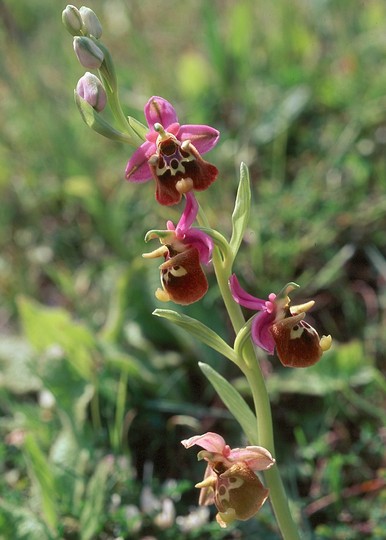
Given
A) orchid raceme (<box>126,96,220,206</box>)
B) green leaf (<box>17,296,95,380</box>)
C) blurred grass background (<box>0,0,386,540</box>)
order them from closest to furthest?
orchid raceme (<box>126,96,220,206</box>), blurred grass background (<box>0,0,386,540</box>), green leaf (<box>17,296,95,380</box>)

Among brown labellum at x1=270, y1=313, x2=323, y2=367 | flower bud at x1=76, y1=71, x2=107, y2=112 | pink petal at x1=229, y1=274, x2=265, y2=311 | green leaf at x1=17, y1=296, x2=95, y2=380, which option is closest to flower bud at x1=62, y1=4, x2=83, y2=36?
flower bud at x1=76, y1=71, x2=107, y2=112

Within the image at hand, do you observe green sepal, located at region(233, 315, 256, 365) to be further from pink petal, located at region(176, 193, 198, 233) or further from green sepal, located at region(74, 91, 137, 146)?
green sepal, located at region(74, 91, 137, 146)

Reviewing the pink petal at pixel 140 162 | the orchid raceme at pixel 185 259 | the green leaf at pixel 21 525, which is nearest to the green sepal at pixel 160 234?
the orchid raceme at pixel 185 259

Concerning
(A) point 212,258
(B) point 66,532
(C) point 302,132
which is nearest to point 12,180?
(C) point 302,132

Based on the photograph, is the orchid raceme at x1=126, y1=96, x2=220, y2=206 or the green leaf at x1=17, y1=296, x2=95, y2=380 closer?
the orchid raceme at x1=126, y1=96, x2=220, y2=206

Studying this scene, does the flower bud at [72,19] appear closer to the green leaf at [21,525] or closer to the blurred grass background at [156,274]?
the blurred grass background at [156,274]

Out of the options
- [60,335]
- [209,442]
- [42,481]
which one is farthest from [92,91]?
[60,335]

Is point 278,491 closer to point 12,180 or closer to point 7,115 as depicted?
point 12,180
